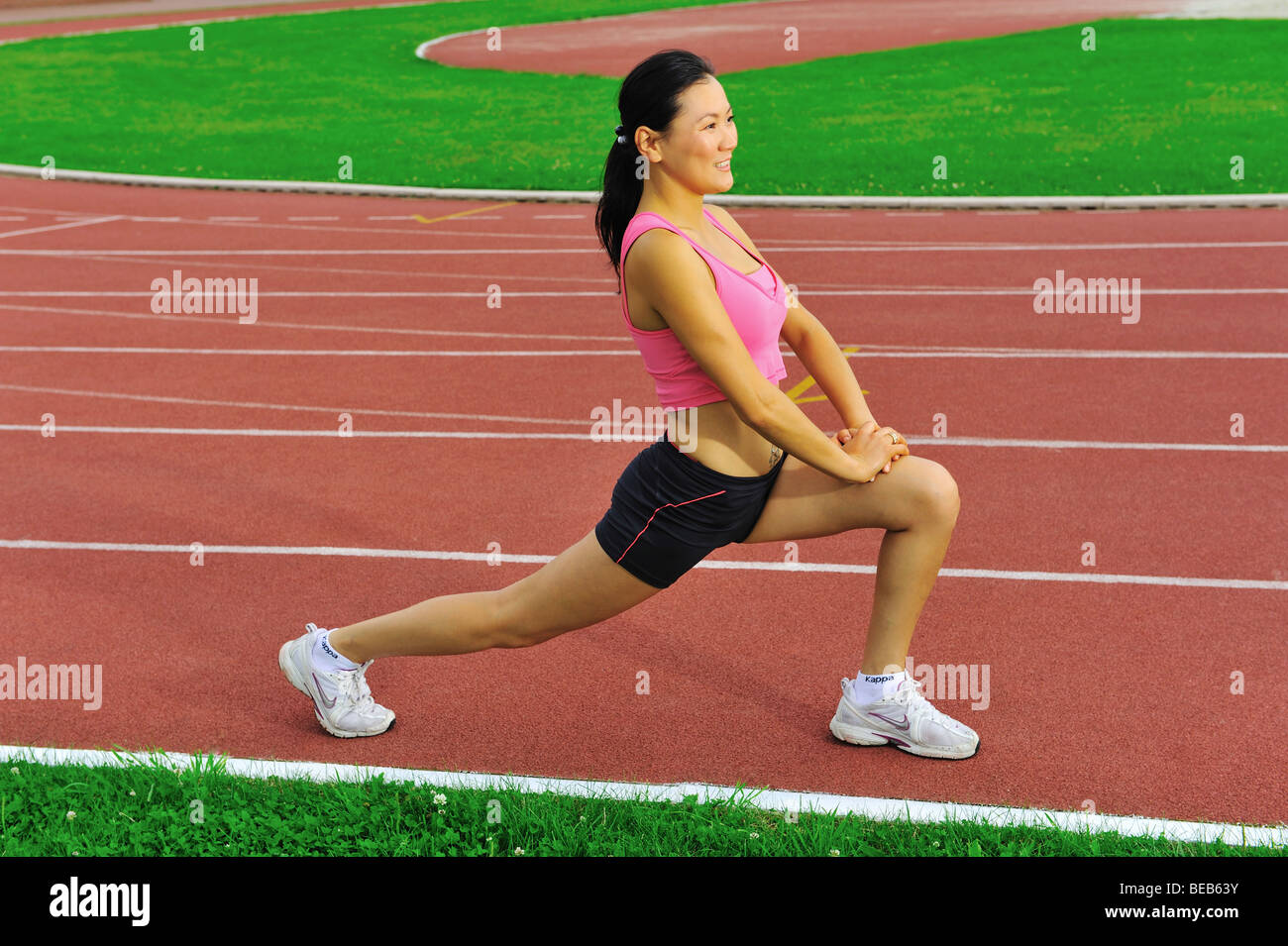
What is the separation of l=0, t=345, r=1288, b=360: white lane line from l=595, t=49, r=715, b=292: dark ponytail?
20.8ft

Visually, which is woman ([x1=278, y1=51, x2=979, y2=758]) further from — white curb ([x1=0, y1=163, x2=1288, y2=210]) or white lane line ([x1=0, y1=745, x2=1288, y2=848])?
white curb ([x1=0, y1=163, x2=1288, y2=210])

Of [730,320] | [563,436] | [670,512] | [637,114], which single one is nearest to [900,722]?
[670,512]

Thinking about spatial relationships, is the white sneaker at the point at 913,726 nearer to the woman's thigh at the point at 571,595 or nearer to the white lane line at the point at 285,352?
the woman's thigh at the point at 571,595

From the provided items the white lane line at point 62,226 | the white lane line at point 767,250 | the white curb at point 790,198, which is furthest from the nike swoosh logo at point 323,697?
the white lane line at point 62,226

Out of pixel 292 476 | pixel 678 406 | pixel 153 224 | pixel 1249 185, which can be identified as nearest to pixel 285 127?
pixel 153 224

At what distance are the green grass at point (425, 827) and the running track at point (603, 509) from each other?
368mm

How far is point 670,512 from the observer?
4.06 meters

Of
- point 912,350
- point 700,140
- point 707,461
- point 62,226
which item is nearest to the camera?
point 700,140

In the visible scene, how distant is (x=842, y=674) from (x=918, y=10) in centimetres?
3908

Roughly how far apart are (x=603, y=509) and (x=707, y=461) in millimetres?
3138

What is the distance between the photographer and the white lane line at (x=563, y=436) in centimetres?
786

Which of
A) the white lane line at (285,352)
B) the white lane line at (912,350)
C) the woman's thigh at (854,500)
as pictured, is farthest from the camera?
the white lane line at (285,352)

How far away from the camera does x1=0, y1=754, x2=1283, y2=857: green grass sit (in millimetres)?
3936

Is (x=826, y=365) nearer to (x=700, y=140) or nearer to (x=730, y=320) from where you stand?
(x=730, y=320)
